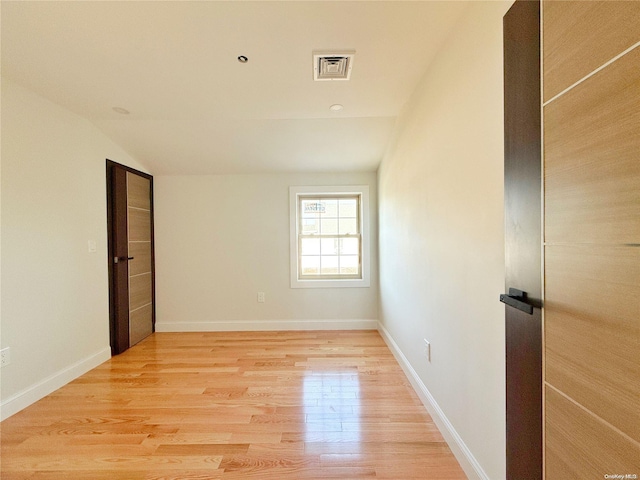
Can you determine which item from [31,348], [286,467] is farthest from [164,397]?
[286,467]

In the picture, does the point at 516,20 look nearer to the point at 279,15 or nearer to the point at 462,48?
the point at 462,48

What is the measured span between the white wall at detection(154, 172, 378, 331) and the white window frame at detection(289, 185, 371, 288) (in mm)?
67

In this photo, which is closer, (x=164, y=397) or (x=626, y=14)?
(x=626, y=14)

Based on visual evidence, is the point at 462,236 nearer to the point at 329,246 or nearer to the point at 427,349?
the point at 427,349

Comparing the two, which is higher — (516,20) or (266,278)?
(516,20)

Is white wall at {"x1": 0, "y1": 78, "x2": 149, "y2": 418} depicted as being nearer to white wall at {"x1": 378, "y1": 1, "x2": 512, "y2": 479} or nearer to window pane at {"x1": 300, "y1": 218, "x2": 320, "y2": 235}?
window pane at {"x1": 300, "y1": 218, "x2": 320, "y2": 235}

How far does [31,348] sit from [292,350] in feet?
6.78

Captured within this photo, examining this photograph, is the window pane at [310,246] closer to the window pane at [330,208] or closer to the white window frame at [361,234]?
the white window frame at [361,234]

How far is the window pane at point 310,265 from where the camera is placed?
3645 mm

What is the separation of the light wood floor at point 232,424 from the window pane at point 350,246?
138 centimetres

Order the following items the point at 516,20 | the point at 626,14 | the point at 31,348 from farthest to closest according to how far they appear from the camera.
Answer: the point at 31,348 → the point at 516,20 → the point at 626,14

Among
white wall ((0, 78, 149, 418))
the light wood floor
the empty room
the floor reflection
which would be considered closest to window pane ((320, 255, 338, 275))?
the empty room

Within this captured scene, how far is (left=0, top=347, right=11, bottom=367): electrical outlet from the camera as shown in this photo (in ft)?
5.94

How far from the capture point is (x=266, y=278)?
356 cm
